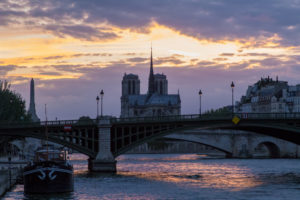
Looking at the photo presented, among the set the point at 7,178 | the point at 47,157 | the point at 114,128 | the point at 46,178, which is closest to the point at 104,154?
the point at 114,128

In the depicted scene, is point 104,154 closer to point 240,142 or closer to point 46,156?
point 46,156

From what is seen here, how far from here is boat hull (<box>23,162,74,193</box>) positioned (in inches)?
2416

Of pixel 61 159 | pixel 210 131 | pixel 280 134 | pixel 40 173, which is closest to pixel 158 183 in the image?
pixel 61 159

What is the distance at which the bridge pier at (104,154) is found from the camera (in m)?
93.8

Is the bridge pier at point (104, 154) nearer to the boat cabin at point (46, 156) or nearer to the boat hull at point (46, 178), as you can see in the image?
the boat cabin at point (46, 156)

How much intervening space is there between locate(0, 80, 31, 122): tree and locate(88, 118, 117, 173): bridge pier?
30.0 m

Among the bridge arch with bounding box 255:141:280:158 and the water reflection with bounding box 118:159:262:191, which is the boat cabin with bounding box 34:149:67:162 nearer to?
the water reflection with bounding box 118:159:262:191

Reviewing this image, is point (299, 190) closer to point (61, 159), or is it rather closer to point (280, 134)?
point (61, 159)

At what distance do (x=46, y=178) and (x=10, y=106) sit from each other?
69552 millimetres

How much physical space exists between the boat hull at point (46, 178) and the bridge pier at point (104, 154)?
30.2 metres

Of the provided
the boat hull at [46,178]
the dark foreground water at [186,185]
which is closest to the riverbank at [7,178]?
the dark foreground water at [186,185]

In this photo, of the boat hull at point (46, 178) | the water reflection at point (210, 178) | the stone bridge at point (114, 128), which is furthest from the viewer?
the stone bridge at point (114, 128)

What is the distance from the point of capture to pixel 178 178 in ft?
277

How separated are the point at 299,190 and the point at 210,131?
82547 millimetres
